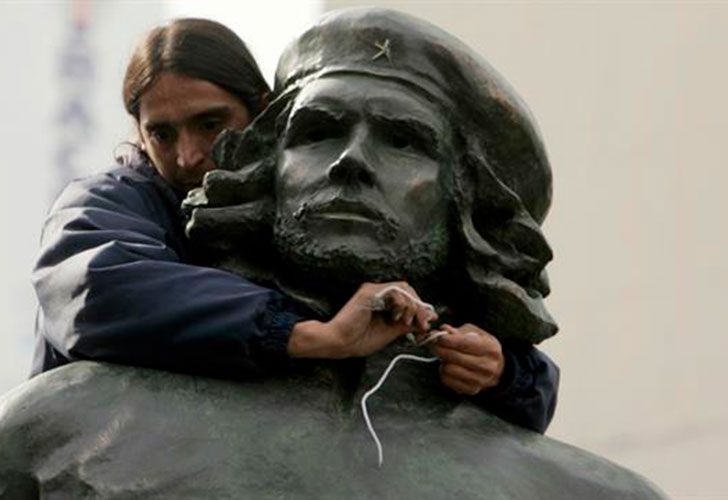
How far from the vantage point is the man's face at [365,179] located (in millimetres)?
5215

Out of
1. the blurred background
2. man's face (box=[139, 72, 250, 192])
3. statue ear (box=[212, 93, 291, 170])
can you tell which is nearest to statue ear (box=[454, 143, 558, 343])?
statue ear (box=[212, 93, 291, 170])

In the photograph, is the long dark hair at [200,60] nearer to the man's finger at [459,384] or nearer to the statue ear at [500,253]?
the statue ear at [500,253]

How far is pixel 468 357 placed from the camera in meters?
5.28

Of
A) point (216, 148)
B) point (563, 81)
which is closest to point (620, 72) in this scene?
point (563, 81)

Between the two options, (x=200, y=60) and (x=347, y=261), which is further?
(x=200, y=60)

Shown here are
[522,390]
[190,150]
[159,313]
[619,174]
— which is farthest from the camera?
[619,174]

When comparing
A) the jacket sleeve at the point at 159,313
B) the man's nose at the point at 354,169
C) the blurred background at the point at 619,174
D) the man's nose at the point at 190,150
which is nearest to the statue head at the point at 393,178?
the man's nose at the point at 354,169

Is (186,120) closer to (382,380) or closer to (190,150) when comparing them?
(190,150)

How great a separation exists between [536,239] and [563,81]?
966cm

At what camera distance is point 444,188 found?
532cm

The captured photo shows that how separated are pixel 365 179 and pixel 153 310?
34 centimetres

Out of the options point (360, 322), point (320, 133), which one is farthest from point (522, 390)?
point (320, 133)

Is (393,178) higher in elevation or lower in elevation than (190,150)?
higher

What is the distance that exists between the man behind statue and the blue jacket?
0.07 metres
